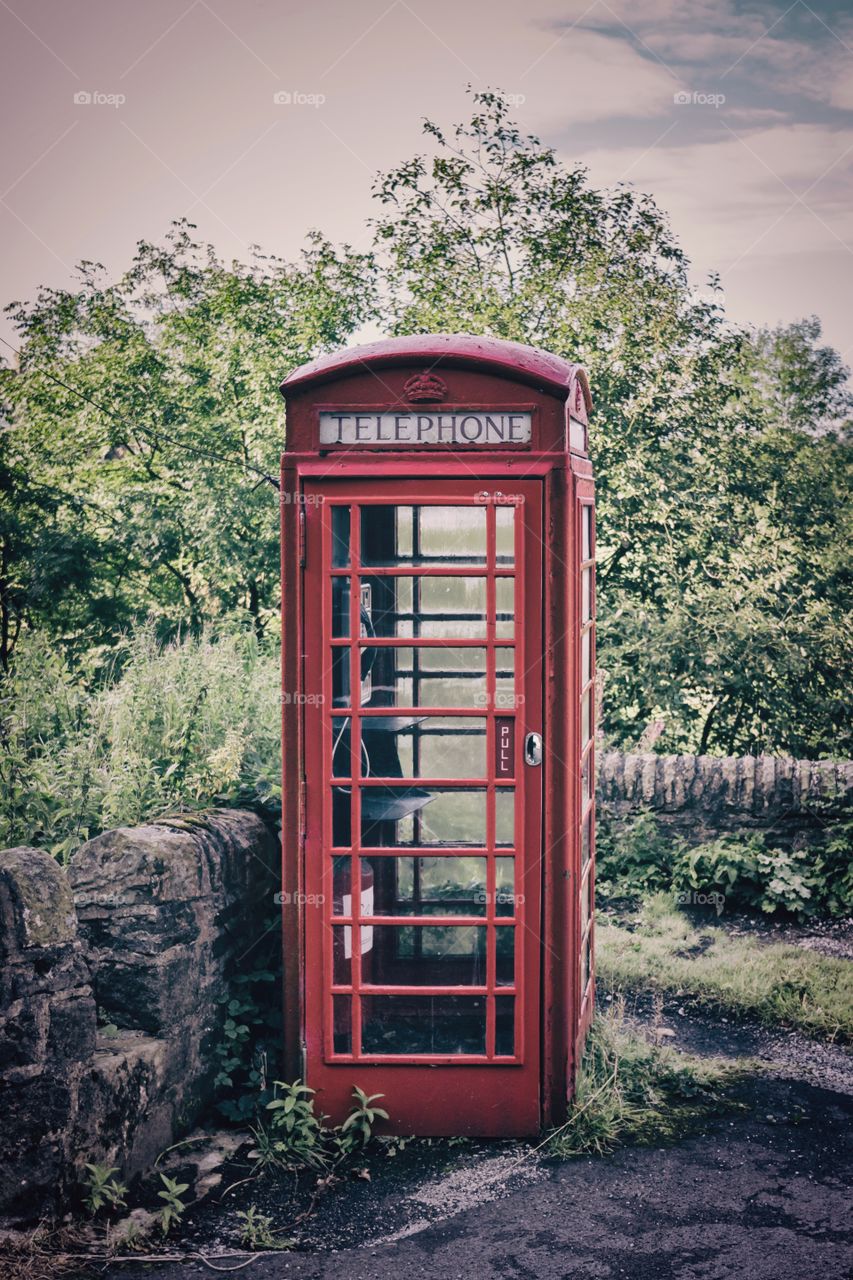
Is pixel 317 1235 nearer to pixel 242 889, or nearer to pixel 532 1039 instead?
pixel 532 1039

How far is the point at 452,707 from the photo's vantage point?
14.4ft

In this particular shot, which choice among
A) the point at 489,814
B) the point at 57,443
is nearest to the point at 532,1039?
the point at 489,814

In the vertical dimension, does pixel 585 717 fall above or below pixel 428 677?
below

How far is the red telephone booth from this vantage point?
429cm

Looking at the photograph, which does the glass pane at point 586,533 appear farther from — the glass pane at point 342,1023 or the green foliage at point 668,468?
the green foliage at point 668,468

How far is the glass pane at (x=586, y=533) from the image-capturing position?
15.2 feet

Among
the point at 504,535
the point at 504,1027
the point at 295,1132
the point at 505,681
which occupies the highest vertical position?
the point at 504,535

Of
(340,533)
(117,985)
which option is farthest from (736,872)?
(117,985)

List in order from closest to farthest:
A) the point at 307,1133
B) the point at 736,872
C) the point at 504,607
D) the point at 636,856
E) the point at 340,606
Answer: the point at 307,1133 → the point at 504,607 → the point at 340,606 → the point at 736,872 → the point at 636,856

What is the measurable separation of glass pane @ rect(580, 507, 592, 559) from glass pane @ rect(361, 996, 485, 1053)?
6.22 feet

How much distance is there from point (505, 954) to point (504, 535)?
5.49ft

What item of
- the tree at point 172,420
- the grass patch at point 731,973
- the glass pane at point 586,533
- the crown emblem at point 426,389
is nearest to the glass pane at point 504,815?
the glass pane at point 586,533

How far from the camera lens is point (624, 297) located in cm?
942
